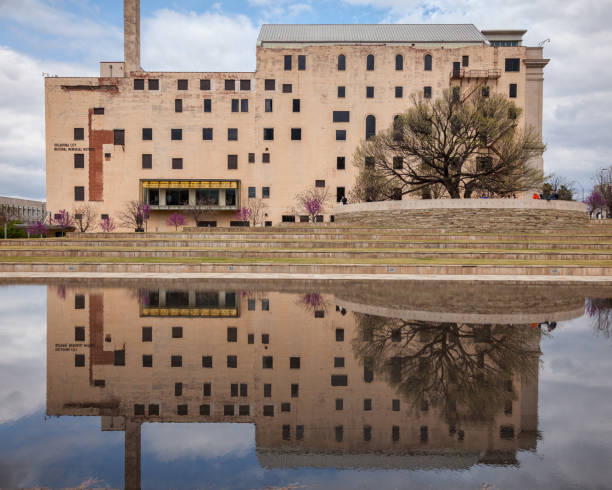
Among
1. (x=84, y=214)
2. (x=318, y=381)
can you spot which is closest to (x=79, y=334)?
(x=318, y=381)

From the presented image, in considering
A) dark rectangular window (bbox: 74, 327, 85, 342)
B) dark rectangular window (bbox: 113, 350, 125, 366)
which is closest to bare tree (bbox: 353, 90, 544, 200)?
dark rectangular window (bbox: 74, 327, 85, 342)

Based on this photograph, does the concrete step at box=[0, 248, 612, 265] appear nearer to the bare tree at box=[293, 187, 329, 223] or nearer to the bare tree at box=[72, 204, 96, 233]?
the bare tree at box=[293, 187, 329, 223]

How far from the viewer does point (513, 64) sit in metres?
48.0

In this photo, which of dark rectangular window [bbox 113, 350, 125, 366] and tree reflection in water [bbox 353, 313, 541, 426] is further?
dark rectangular window [bbox 113, 350, 125, 366]

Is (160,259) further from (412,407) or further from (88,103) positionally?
(88,103)

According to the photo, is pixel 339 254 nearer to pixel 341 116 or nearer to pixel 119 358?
pixel 119 358

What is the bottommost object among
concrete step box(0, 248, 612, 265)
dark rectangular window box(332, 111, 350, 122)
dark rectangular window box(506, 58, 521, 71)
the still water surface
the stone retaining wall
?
the still water surface

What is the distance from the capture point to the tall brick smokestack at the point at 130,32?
50.5 meters

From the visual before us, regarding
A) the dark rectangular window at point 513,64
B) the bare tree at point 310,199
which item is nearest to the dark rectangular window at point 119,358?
the bare tree at point 310,199

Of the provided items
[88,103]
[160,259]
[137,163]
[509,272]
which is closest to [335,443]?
[509,272]

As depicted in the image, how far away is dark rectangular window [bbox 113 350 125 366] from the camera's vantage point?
229 inches

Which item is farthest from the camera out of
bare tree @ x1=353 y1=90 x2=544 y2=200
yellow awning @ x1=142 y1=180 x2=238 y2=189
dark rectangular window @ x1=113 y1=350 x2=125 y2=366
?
yellow awning @ x1=142 y1=180 x2=238 y2=189

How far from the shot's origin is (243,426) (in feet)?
13.3

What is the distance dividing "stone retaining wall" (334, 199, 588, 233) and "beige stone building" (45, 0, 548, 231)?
1849 centimetres
